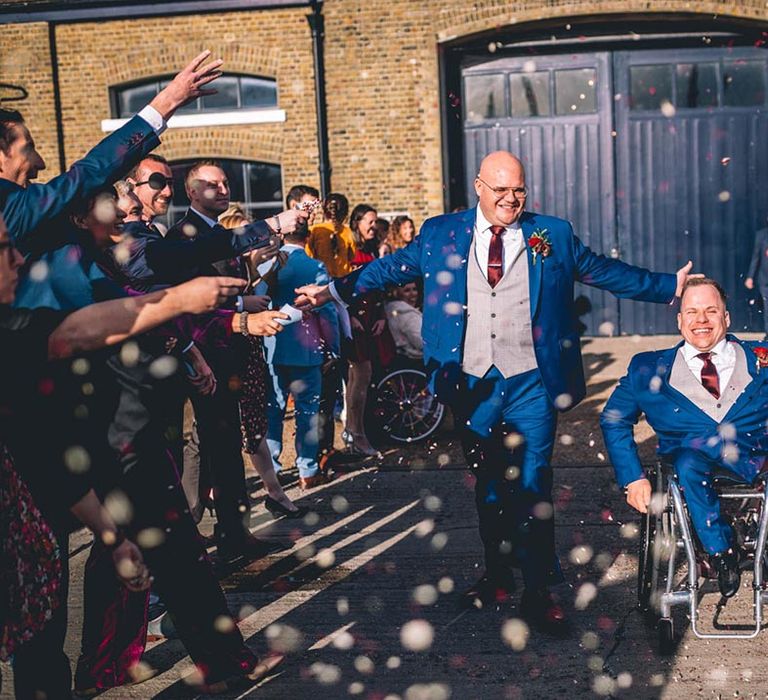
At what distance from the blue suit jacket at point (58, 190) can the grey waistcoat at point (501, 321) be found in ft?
5.70

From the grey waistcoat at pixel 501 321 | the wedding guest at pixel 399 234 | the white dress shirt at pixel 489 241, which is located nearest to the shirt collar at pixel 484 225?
the white dress shirt at pixel 489 241

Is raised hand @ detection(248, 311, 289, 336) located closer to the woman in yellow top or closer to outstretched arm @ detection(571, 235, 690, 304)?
outstretched arm @ detection(571, 235, 690, 304)

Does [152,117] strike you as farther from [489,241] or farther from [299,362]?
[299,362]

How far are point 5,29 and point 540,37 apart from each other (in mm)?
7629

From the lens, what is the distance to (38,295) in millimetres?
3719

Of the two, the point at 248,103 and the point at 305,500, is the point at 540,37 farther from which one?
the point at 305,500

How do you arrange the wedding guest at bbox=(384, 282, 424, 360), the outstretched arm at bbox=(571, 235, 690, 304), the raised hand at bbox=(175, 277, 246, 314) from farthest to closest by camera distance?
1. the wedding guest at bbox=(384, 282, 424, 360)
2. the outstretched arm at bbox=(571, 235, 690, 304)
3. the raised hand at bbox=(175, 277, 246, 314)

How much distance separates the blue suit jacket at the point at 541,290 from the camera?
17.0 feet

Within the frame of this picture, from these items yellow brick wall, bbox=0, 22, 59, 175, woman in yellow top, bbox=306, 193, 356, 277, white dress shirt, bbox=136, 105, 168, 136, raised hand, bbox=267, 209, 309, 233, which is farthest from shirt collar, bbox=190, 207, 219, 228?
yellow brick wall, bbox=0, 22, 59, 175

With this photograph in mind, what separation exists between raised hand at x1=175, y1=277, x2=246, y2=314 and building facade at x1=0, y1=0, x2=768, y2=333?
38.8 feet

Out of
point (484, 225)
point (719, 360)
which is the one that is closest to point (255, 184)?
point (484, 225)

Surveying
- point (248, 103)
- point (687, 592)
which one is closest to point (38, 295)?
point (687, 592)

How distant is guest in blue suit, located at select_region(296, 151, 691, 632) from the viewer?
515 centimetres

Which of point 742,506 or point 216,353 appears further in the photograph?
point 216,353
